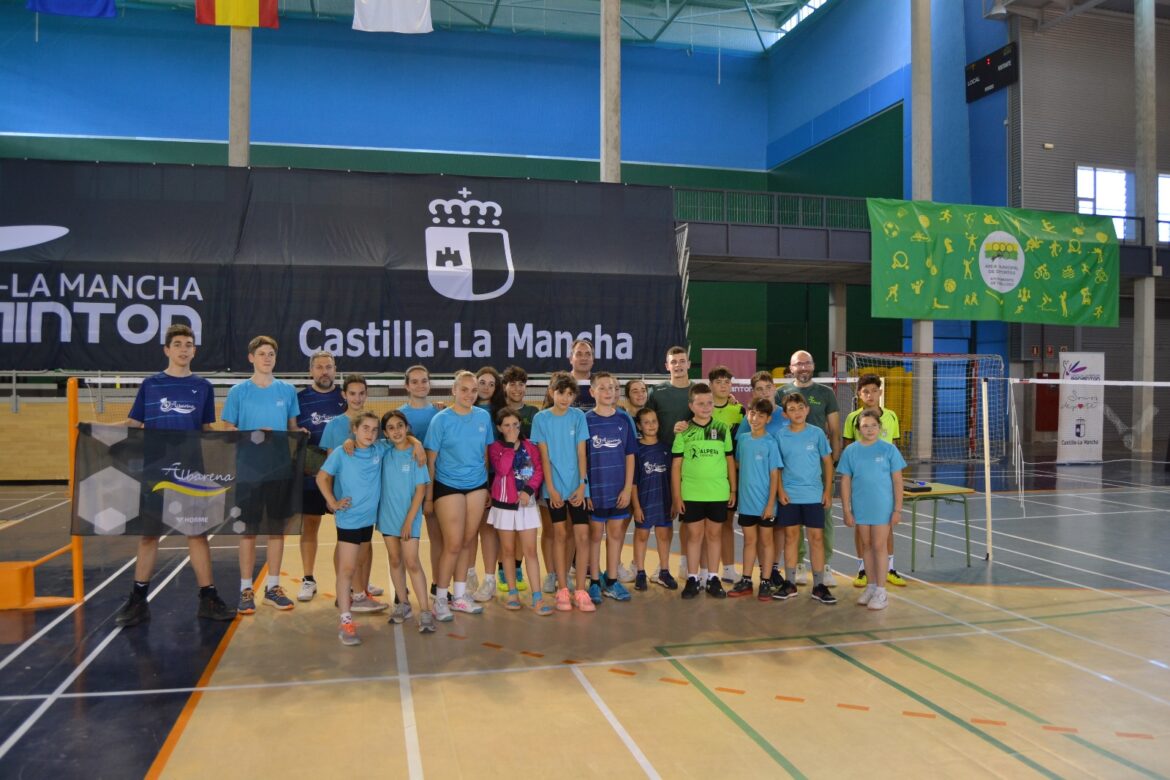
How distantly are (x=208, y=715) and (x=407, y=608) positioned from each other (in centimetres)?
185

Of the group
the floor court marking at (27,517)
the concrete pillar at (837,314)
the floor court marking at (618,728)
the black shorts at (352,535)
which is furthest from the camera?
the concrete pillar at (837,314)

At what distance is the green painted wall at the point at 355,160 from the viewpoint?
25.0 meters

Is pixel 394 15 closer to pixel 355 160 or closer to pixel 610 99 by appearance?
pixel 610 99

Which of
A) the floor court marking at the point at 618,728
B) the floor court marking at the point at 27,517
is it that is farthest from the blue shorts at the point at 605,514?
the floor court marking at the point at 27,517

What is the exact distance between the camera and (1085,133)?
21.2 metres

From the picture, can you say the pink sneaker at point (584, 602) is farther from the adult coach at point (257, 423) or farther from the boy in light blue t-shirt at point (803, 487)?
the adult coach at point (257, 423)

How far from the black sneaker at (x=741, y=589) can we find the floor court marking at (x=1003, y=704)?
141cm

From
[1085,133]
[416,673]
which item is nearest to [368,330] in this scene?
[416,673]

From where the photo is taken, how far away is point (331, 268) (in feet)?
39.3

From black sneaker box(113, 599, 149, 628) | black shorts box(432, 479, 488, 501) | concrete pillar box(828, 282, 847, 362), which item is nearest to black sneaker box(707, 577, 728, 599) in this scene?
black shorts box(432, 479, 488, 501)

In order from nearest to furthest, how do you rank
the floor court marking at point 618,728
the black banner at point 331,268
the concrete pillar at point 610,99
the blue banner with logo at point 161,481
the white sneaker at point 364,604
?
1. the floor court marking at point 618,728
2. the blue banner with logo at point 161,481
3. the white sneaker at point 364,604
4. the black banner at point 331,268
5. the concrete pillar at point 610,99

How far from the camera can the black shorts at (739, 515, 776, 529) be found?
6.49m

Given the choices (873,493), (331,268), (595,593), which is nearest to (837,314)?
(331,268)

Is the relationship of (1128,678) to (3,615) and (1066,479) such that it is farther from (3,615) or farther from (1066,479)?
(1066,479)
